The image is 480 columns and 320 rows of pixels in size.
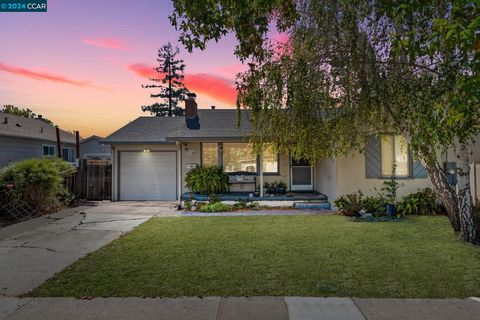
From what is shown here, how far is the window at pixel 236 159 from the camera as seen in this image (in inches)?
491

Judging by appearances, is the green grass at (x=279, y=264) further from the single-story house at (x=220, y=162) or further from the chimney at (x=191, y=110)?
the chimney at (x=191, y=110)

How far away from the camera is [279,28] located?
18.2 ft

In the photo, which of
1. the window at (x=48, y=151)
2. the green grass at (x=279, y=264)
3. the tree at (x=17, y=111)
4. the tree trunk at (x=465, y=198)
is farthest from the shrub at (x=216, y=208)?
the tree at (x=17, y=111)

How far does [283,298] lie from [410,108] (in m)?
4.18

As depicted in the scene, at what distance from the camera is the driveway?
4.53 m

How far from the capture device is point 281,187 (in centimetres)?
1207

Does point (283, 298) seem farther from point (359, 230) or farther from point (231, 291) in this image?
point (359, 230)

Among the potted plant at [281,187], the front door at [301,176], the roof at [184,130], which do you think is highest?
the roof at [184,130]

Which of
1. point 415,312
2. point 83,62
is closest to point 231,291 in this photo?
point 415,312

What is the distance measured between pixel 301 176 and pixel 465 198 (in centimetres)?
677

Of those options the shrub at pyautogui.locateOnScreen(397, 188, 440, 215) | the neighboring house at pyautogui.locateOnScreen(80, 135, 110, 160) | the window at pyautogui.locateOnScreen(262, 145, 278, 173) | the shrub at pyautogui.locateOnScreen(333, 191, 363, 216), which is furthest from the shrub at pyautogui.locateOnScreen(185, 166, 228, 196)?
the neighboring house at pyautogui.locateOnScreen(80, 135, 110, 160)

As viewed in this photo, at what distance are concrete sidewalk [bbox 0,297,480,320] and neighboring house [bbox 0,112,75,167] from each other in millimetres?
15302

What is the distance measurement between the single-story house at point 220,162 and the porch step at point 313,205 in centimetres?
30

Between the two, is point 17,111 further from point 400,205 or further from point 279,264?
point 279,264
